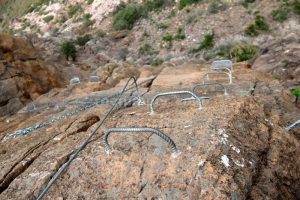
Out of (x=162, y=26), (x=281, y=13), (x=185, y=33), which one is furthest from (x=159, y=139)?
(x=162, y=26)

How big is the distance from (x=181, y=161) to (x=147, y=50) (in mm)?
27034

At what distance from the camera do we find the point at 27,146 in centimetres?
629

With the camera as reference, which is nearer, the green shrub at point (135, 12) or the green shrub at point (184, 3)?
the green shrub at point (184, 3)

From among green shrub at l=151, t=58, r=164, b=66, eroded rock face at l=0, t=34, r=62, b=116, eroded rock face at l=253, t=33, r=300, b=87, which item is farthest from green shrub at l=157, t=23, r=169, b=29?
eroded rock face at l=0, t=34, r=62, b=116

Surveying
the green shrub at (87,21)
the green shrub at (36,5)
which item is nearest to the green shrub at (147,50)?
the green shrub at (87,21)

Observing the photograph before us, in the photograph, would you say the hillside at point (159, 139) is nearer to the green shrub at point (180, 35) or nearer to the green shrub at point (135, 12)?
the green shrub at point (180, 35)

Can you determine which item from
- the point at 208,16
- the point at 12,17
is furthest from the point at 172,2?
the point at 12,17

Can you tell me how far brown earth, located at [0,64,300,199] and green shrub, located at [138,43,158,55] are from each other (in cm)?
2459

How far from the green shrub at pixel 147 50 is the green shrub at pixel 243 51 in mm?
7392

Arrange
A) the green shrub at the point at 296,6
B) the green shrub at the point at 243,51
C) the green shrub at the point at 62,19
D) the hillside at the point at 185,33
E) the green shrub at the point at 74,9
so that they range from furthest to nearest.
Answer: the green shrub at the point at 62,19 < the green shrub at the point at 74,9 < the green shrub at the point at 296,6 < the hillside at the point at 185,33 < the green shrub at the point at 243,51

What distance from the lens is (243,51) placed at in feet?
76.6

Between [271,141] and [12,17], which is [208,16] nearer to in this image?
[271,141]

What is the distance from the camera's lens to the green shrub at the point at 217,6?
3035 centimetres

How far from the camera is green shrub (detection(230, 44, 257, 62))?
22.4 meters
